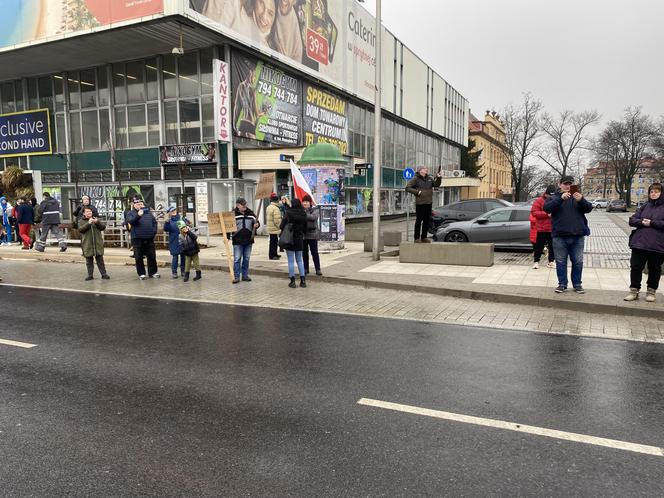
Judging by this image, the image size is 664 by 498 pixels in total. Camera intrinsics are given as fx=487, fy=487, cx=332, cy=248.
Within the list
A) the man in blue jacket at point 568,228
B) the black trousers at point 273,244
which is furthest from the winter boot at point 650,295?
the black trousers at point 273,244

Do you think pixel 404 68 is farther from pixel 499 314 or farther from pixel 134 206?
pixel 499 314

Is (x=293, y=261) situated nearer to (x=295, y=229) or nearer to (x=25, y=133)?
(x=295, y=229)

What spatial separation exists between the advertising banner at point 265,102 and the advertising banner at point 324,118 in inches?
34.9

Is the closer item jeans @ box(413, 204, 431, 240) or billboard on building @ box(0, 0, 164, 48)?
jeans @ box(413, 204, 431, 240)

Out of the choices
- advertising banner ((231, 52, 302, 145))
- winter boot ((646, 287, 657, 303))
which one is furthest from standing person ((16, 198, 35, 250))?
winter boot ((646, 287, 657, 303))

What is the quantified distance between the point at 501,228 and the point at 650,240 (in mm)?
6650

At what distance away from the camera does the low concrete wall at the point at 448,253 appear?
11.9 metres

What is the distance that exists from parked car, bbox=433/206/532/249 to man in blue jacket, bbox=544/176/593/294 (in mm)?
5497

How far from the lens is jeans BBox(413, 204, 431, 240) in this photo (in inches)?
482

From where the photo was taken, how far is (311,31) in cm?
2567

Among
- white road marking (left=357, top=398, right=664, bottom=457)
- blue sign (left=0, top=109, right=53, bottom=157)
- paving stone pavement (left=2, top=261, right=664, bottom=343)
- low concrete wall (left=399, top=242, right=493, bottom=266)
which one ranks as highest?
blue sign (left=0, top=109, right=53, bottom=157)

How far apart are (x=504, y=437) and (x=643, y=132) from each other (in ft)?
241

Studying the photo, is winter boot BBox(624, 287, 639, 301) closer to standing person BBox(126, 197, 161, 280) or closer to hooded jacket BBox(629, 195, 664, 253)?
hooded jacket BBox(629, 195, 664, 253)

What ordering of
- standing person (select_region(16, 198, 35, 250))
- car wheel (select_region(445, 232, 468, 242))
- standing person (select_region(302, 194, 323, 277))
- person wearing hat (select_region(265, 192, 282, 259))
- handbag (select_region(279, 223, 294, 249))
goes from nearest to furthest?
handbag (select_region(279, 223, 294, 249)), standing person (select_region(302, 194, 323, 277)), person wearing hat (select_region(265, 192, 282, 259)), car wheel (select_region(445, 232, 468, 242)), standing person (select_region(16, 198, 35, 250))
